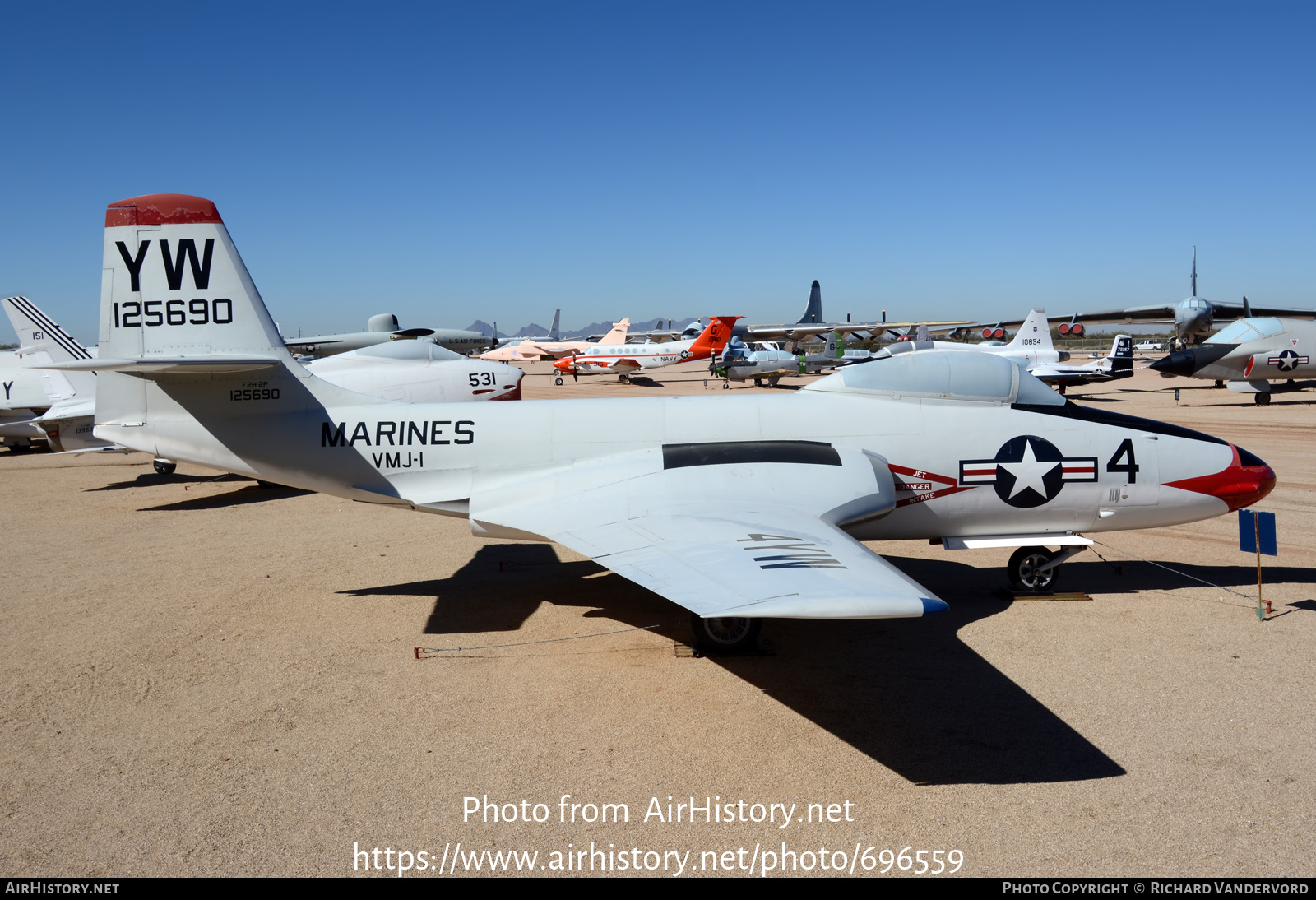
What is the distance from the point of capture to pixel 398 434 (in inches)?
369

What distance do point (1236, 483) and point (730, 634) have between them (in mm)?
6630

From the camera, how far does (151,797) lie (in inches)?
218

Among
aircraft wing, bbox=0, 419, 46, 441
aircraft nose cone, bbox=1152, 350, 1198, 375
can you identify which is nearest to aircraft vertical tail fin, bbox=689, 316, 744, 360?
aircraft nose cone, bbox=1152, 350, 1198, 375

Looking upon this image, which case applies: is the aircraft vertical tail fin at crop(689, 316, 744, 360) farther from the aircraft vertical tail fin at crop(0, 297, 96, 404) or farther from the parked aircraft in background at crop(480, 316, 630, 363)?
the aircraft vertical tail fin at crop(0, 297, 96, 404)

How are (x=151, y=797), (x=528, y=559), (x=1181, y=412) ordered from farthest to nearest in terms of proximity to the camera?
(x=1181, y=412) < (x=528, y=559) < (x=151, y=797)

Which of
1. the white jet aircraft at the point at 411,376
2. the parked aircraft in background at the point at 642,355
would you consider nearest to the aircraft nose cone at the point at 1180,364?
the white jet aircraft at the point at 411,376

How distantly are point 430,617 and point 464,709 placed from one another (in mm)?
2644

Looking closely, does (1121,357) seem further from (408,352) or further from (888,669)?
(888,669)

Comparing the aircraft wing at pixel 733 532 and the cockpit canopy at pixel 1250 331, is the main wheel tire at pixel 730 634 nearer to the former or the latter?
the aircraft wing at pixel 733 532

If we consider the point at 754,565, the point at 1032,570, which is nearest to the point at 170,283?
the point at 754,565

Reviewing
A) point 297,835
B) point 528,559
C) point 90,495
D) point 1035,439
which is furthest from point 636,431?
point 90,495

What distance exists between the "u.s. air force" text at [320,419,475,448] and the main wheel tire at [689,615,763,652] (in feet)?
11.9

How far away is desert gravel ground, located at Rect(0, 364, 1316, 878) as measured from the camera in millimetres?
5043

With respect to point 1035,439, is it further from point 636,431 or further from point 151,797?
point 151,797
